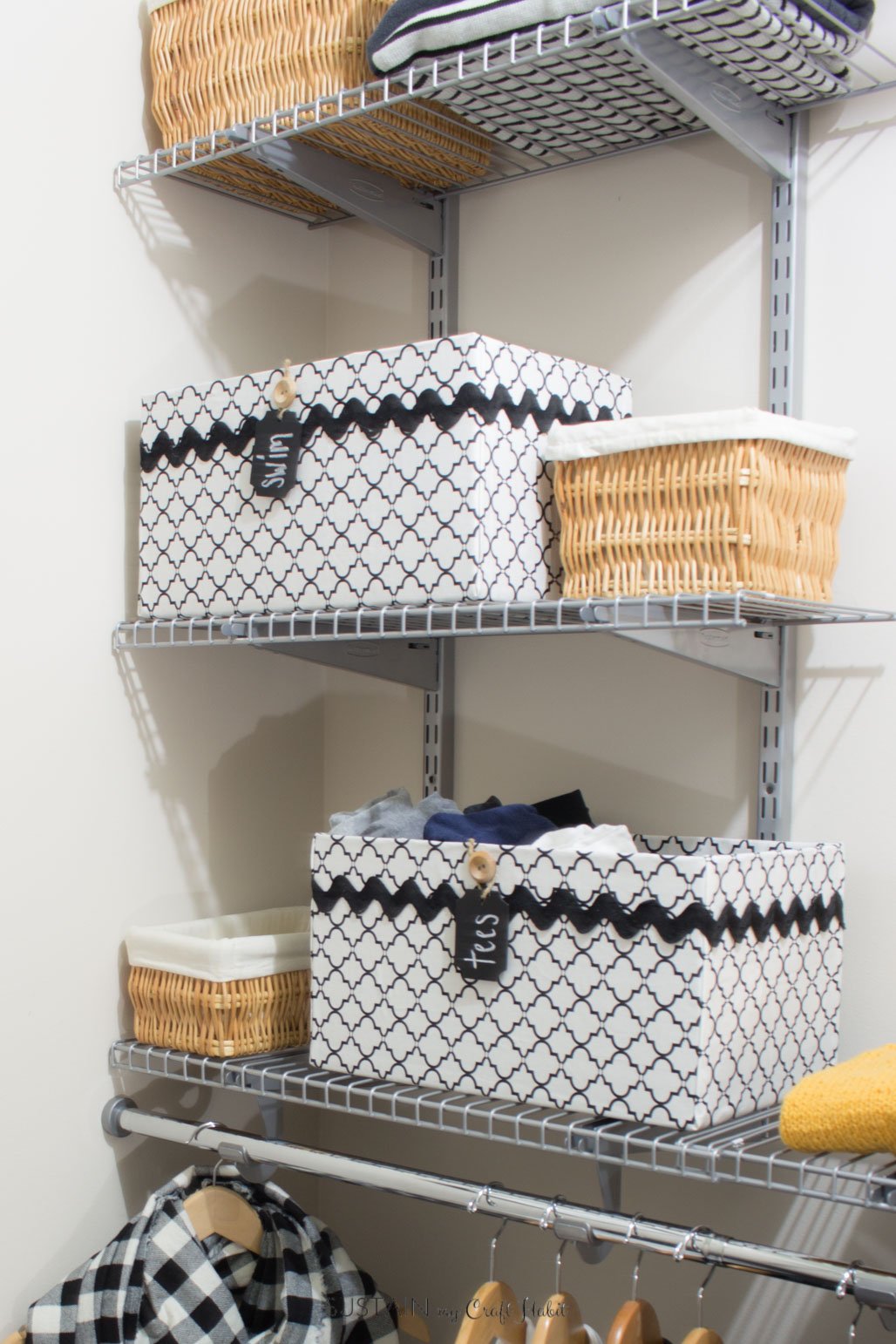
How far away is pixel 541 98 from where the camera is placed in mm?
1405

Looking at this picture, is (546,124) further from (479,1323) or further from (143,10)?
(479,1323)

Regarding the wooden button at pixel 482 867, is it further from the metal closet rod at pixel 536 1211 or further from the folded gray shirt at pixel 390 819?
the metal closet rod at pixel 536 1211

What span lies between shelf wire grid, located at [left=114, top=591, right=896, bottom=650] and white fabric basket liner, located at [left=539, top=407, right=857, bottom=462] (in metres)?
0.13

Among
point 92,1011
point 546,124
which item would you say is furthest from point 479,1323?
point 546,124

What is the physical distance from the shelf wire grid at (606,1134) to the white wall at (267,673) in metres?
0.13

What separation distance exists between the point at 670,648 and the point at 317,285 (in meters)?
0.83

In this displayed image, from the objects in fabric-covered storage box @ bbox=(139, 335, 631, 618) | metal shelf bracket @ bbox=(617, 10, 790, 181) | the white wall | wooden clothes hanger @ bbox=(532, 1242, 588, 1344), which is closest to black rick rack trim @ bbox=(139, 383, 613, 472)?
fabric-covered storage box @ bbox=(139, 335, 631, 618)

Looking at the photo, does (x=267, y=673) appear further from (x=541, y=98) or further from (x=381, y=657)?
(x=541, y=98)

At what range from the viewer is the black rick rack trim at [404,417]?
1276mm

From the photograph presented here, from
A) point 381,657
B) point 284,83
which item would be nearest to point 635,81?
point 284,83

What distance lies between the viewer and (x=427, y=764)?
1664 millimetres

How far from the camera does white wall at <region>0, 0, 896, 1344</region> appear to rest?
1.34 meters

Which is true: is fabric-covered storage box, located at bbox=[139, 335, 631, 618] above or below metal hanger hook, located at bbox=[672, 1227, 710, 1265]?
above

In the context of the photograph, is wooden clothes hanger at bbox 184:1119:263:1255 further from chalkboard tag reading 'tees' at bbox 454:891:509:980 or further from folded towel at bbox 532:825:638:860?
folded towel at bbox 532:825:638:860
